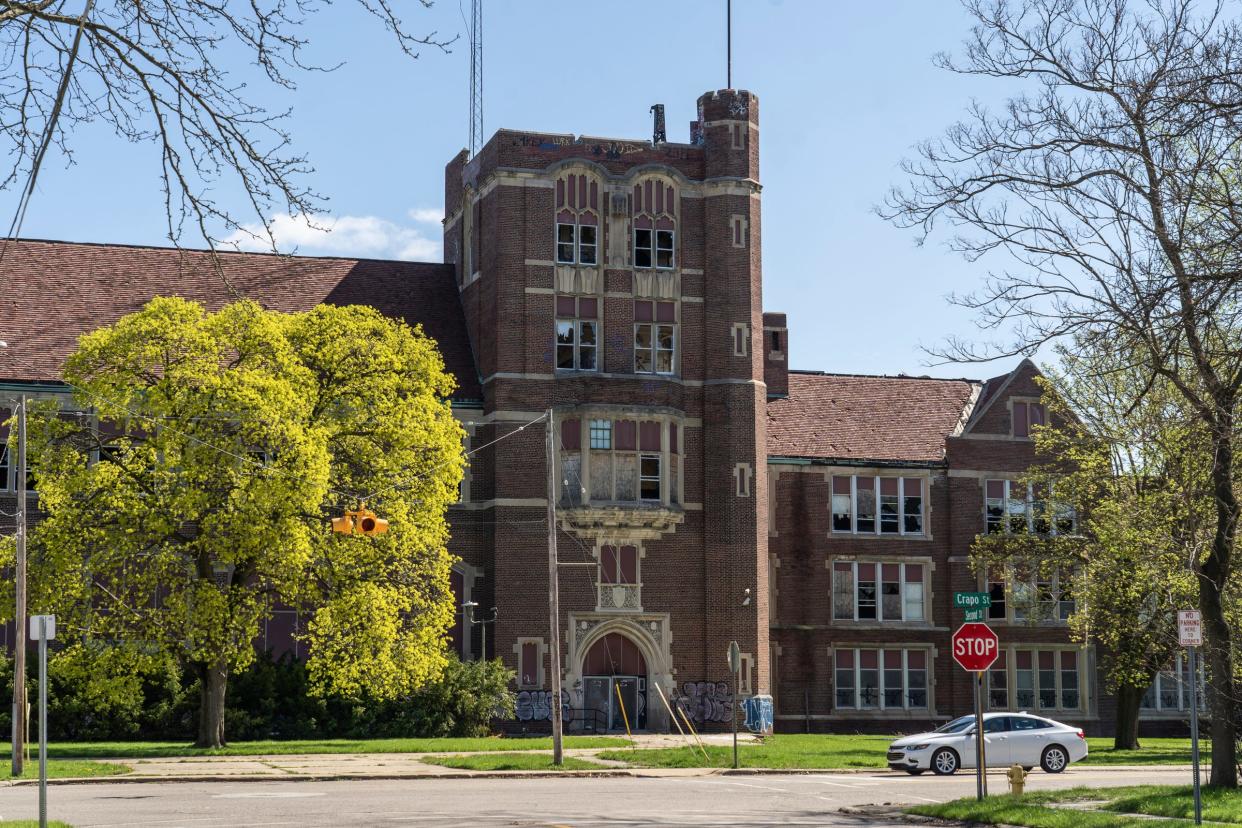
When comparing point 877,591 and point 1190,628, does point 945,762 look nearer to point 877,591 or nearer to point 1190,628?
point 1190,628

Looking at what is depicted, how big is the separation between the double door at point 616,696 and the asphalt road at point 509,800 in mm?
17189

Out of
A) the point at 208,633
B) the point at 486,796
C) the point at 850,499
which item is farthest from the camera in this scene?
the point at 850,499

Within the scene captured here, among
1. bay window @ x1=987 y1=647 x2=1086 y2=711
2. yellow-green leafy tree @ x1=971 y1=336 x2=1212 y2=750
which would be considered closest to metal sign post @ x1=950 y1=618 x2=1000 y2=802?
yellow-green leafy tree @ x1=971 y1=336 x2=1212 y2=750

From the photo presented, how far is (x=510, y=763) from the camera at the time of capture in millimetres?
34625

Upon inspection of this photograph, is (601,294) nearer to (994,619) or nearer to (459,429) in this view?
(459,429)

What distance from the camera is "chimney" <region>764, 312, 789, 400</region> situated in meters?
56.7

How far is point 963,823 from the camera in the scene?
2219 centimetres

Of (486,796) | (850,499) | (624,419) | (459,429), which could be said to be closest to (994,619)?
(850,499)

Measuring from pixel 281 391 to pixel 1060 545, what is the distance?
2356cm

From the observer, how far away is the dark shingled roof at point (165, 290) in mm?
49938

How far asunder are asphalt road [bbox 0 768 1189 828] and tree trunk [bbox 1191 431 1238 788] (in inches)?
180

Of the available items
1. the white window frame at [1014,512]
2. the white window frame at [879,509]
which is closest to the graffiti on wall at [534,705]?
the white window frame at [879,509]

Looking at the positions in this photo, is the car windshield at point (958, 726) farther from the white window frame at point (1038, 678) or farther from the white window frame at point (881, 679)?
the white window frame at point (1038, 678)

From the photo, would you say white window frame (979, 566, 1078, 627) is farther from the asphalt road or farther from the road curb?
the asphalt road
